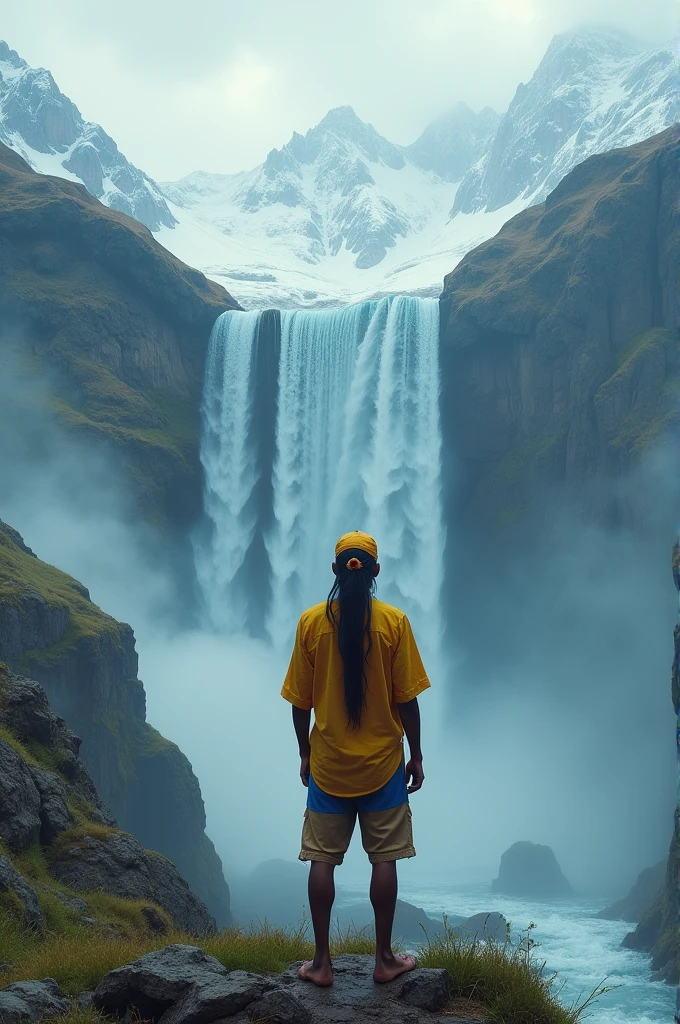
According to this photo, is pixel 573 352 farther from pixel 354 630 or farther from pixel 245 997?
pixel 245 997

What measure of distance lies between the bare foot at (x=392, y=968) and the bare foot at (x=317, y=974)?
1.13 feet

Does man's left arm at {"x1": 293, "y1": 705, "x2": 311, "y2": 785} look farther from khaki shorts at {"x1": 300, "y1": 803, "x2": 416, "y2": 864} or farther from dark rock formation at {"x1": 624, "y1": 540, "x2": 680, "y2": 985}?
dark rock formation at {"x1": 624, "y1": 540, "x2": 680, "y2": 985}

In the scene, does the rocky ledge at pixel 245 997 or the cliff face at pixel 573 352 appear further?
the cliff face at pixel 573 352

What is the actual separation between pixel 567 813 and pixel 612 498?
75.4 feet

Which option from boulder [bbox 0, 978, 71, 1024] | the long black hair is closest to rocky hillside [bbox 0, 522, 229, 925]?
boulder [bbox 0, 978, 71, 1024]

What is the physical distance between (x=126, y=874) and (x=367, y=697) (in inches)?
366

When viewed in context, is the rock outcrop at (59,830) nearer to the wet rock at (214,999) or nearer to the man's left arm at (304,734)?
the wet rock at (214,999)

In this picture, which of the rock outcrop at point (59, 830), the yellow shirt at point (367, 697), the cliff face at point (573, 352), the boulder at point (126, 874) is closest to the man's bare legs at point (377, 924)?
the yellow shirt at point (367, 697)

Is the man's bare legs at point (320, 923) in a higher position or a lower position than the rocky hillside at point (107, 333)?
lower

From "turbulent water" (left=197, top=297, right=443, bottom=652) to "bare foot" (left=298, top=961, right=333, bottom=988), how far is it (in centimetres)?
6086

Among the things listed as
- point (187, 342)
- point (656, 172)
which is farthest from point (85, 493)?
point (656, 172)

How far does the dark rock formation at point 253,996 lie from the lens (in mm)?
5844

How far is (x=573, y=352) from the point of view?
6662cm

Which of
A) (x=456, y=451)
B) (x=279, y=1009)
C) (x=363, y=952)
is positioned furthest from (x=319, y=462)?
(x=279, y=1009)
